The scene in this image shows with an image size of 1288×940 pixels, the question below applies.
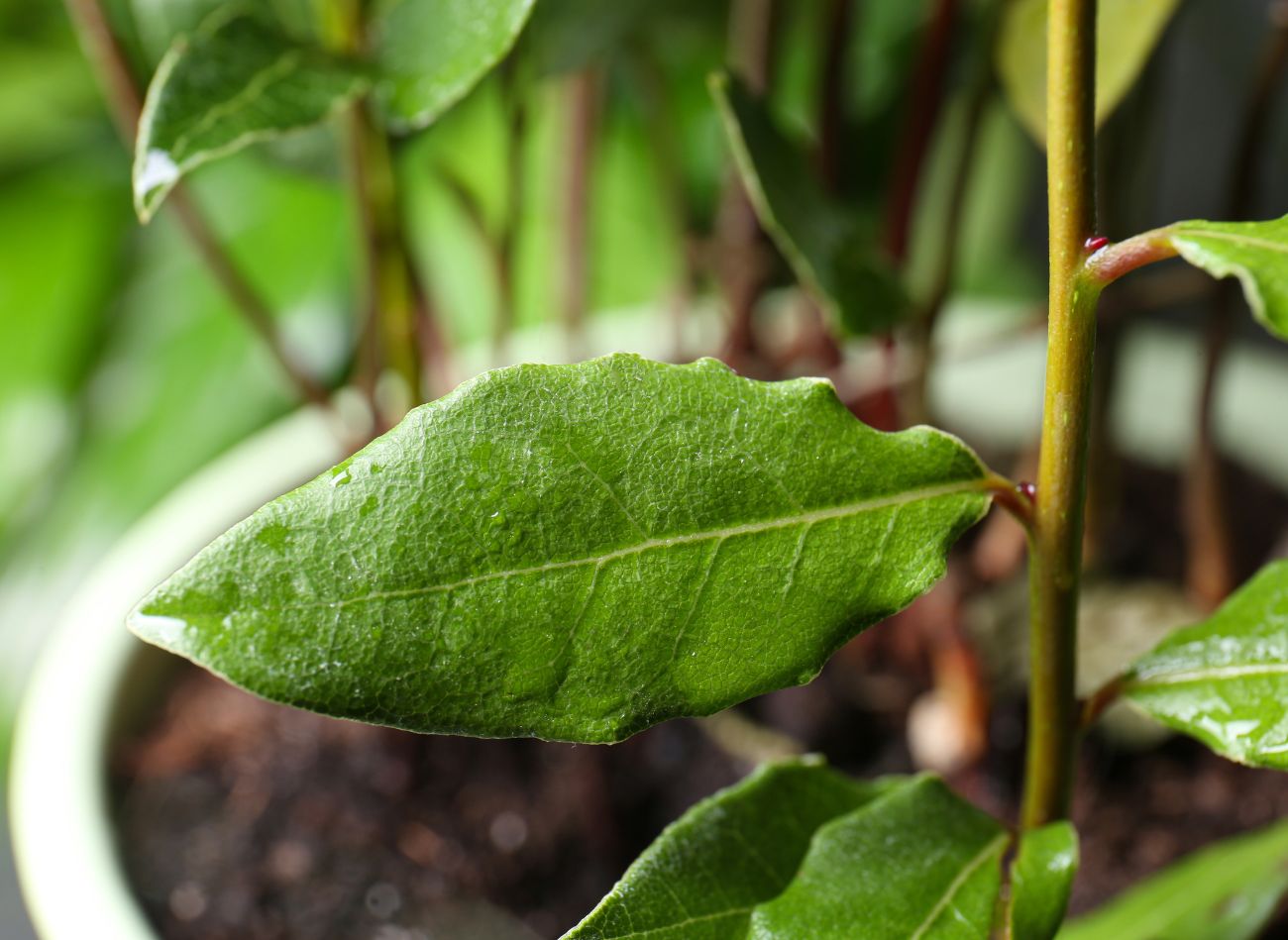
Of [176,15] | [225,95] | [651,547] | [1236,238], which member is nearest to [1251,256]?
[1236,238]

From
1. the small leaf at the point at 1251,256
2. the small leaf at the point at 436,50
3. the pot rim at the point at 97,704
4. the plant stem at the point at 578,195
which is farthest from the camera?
the plant stem at the point at 578,195

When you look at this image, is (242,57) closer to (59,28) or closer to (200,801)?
(200,801)

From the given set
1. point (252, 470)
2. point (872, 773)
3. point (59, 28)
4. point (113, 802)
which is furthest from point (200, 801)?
point (59, 28)

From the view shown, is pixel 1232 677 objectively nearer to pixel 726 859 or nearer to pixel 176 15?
pixel 726 859

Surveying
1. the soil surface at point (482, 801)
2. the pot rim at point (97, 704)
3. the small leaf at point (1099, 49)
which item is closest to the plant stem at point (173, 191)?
the pot rim at point (97, 704)

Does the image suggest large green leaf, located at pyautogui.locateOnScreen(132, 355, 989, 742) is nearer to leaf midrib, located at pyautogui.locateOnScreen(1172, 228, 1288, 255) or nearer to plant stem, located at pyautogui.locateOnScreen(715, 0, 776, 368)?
leaf midrib, located at pyautogui.locateOnScreen(1172, 228, 1288, 255)

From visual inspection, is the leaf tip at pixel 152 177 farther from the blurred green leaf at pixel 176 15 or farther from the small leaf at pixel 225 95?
the blurred green leaf at pixel 176 15

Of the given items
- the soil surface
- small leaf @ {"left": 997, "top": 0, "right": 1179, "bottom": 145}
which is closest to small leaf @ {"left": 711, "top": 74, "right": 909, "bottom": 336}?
small leaf @ {"left": 997, "top": 0, "right": 1179, "bottom": 145}
